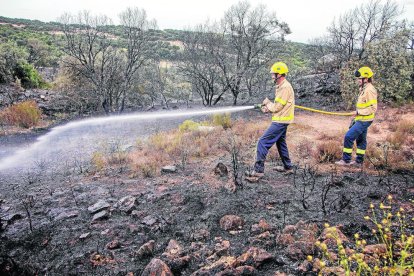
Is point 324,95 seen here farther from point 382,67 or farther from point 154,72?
point 154,72

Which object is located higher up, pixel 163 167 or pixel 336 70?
pixel 336 70

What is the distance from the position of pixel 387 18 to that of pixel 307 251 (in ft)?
81.6

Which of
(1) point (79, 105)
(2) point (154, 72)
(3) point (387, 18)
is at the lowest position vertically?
(1) point (79, 105)

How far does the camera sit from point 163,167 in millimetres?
6270

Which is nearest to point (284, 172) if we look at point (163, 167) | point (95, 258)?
point (163, 167)

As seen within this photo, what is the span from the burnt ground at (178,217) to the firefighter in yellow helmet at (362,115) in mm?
484

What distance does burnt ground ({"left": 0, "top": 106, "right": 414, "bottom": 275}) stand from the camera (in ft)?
10.1

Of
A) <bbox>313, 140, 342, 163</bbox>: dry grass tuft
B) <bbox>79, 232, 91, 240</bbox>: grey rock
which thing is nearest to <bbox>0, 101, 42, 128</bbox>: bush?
<bbox>79, 232, 91, 240</bbox>: grey rock

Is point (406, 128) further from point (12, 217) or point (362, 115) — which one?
point (12, 217)

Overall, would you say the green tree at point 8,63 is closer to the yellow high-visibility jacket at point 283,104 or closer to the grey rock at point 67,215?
the grey rock at point 67,215

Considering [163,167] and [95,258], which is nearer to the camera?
[95,258]

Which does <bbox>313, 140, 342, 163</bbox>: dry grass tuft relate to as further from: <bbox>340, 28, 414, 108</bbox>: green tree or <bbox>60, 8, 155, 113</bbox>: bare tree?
<bbox>60, 8, 155, 113</bbox>: bare tree

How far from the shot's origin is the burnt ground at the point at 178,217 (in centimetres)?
308

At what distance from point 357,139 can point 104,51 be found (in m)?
20.8
